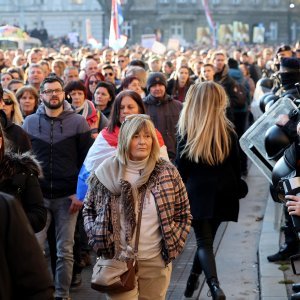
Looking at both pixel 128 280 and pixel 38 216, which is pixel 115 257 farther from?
pixel 38 216

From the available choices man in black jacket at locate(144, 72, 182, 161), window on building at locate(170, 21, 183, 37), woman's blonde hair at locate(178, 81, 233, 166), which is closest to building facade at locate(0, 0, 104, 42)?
window on building at locate(170, 21, 183, 37)

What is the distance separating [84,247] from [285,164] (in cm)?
309

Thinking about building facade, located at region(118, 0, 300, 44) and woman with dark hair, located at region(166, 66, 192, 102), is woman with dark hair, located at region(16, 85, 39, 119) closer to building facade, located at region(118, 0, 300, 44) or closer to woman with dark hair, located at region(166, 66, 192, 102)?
woman with dark hair, located at region(166, 66, 192, 102)

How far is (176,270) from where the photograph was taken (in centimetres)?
821

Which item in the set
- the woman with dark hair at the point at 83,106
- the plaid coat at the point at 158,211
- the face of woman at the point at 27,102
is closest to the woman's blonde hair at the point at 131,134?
the plaid coat at the point at 158,211

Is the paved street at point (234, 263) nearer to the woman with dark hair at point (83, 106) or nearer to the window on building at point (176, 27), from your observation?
the woman with dark hair at point (83, 106)

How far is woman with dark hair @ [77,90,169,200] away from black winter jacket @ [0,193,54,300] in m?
3.02

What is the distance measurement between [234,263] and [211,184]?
1853 millimetres

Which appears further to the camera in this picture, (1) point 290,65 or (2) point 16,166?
(1) point 290,65

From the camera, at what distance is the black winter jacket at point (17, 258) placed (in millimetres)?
3197

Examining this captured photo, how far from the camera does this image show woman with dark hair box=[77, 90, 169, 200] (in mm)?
6363

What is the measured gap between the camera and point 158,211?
212 inches

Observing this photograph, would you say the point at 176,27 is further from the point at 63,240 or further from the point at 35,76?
the point at 63,240

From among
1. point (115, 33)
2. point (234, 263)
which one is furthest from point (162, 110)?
point (115, 33)
